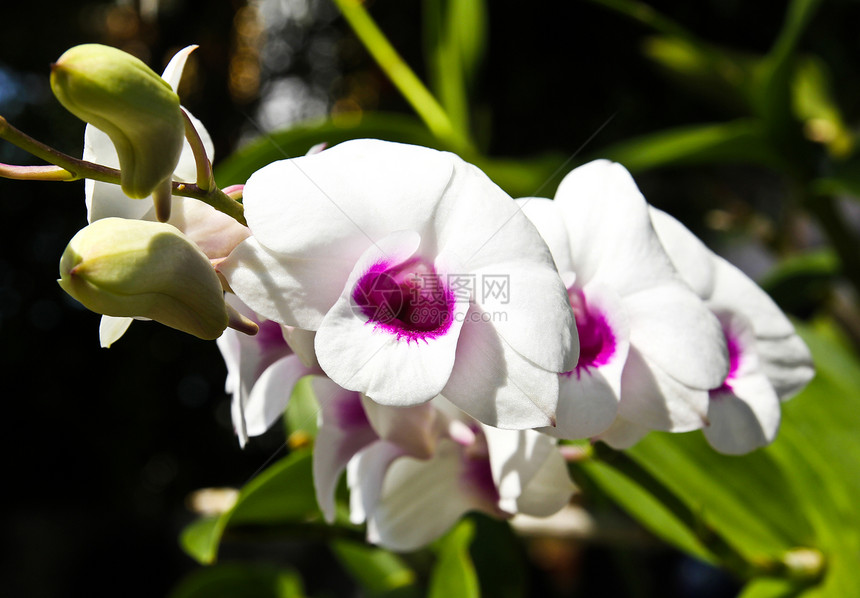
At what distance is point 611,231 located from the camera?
266 millimetres

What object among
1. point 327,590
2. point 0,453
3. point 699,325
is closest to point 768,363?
point 699,325

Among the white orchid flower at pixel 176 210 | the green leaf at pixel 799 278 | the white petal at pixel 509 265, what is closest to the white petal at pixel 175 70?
the white orchid flower at pixel 176 210

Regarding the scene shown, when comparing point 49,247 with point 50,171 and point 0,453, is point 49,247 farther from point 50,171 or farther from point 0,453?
point 50,171

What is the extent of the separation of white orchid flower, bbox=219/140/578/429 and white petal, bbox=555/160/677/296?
63mm

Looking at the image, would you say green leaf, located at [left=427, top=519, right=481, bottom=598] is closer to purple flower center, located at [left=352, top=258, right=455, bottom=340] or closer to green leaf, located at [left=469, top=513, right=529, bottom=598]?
green leaf, located at [left=469, top=513, right=529, bottom=598]

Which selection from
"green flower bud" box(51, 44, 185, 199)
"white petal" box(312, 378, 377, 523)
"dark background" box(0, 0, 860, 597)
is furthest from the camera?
"dark background" box(0, 0, 860, 597)

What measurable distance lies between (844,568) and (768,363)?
0.56 feet

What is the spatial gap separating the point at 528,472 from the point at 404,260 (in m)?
0.12

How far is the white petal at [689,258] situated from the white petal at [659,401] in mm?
53

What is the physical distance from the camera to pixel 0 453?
41.8 inches

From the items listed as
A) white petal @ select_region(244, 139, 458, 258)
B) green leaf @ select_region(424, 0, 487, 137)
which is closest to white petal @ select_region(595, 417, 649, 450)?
Result: white petal @ select_region(244, 139, 458, 258)

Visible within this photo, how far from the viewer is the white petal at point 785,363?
310 mm

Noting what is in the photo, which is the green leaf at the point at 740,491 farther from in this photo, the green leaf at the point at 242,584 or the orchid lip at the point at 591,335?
the green leaf at the point at 242,584

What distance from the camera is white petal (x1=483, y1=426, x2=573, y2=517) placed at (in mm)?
286
